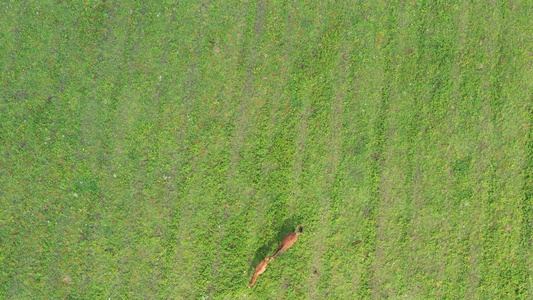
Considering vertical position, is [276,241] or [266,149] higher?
[266,149]

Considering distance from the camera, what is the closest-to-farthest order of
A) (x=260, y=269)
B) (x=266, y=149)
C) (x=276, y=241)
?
(x=260, y=269), (x=276, y=241), (x=266, y=149)

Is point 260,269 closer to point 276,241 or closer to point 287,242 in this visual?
point 276,241

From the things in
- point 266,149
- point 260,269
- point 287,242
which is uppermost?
point 266,149

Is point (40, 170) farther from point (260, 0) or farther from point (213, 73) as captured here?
point (260, 0)

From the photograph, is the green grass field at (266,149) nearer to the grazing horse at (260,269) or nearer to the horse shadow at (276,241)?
the horse shadow at (276,241)

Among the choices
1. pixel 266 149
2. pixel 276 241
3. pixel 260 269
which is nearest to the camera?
pixel 260 269

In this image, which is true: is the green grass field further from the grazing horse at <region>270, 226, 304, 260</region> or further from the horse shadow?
the grazing horse at <region>270, 226, 304, 260</region>

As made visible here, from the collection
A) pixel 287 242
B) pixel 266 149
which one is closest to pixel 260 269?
pixel 287 242

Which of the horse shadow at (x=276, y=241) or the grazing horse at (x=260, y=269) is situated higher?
the horse shadow at (x=276, y=241)

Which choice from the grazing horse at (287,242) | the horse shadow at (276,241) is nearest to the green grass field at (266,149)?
the horse shadow at (276,241)
